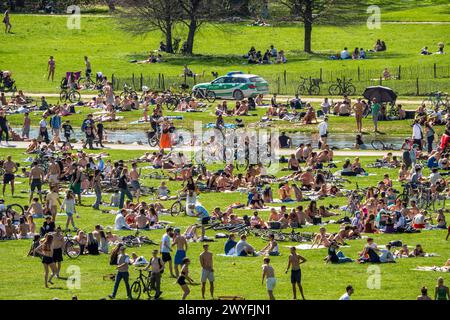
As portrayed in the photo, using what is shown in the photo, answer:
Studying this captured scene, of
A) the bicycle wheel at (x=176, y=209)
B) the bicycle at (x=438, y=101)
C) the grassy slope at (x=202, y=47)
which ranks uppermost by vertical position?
the grassy slope at (x=202, y=47)

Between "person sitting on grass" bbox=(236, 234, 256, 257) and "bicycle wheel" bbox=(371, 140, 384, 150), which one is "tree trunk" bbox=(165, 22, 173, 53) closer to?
"bicycle wheel" bbox=(371, 140, 384, 150)

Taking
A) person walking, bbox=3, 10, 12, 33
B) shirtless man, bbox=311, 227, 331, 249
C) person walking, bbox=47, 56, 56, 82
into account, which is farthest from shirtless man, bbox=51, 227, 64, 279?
person walking, bbox=3, 10, 12, 33

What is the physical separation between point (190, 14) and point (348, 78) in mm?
13763

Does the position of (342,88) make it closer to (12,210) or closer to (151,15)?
(151,15)

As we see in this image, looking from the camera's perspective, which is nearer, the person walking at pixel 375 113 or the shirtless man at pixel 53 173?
the shirtless man at pixel 53 173

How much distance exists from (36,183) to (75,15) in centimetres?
5415

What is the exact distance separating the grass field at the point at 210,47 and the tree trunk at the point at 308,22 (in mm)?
652

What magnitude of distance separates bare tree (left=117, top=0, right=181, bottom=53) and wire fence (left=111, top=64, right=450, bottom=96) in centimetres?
775

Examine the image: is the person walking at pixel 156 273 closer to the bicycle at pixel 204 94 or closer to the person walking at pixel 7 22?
the bicycle at pixel 204 94

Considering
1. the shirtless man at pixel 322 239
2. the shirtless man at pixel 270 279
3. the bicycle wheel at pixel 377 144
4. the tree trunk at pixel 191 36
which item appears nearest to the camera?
the shirtless man at pixel 270 279

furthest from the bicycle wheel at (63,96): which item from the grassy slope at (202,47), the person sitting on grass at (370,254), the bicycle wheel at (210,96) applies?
the person sitting on grass at (370,254)

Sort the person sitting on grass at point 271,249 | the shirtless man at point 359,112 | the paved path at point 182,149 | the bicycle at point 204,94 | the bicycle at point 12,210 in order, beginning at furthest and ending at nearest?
1. the bicycle at point 204,94
2. the shirtless man at point 359,112
3. the paved path at point 182,149
4. the bicycle at point 12,210
5. the person sitting on grass at point 271,249

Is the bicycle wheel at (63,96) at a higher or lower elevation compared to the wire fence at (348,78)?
lower

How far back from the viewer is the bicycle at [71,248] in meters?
38.3
